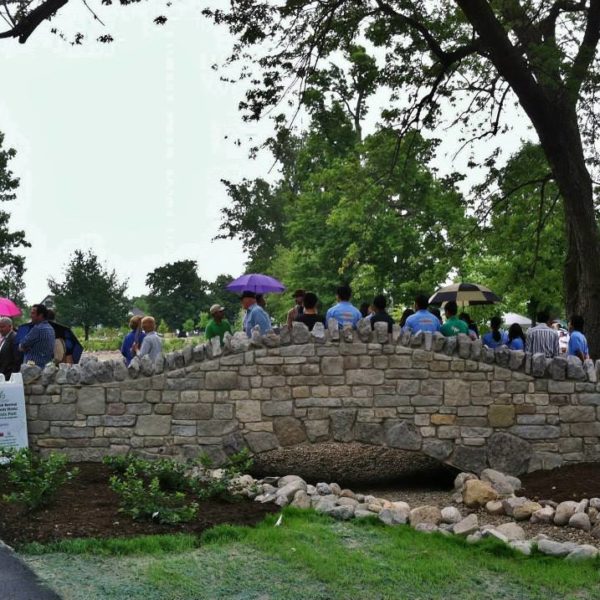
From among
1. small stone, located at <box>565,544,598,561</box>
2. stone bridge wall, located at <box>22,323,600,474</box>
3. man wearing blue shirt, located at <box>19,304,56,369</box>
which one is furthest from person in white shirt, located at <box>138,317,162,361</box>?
small stone, located at <box>565,544,598,561</box>

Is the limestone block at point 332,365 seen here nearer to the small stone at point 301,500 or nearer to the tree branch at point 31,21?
the small stone at point 301,500

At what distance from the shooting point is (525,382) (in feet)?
37.7

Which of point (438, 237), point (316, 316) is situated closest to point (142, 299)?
point (438, 237)

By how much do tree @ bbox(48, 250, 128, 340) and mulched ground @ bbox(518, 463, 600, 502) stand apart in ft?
182

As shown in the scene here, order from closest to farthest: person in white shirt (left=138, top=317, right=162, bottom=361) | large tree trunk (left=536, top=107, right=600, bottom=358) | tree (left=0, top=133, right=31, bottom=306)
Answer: person in white shirt (left=138, top=317, right=162, bottom=361)
large tree trunk (left=536, top=107, right=600, bottom=358)
tree (left=0, top=133, right=31, bottom=306)

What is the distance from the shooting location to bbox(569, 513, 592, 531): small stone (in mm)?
8711

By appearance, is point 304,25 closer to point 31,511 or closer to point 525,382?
point 525,382

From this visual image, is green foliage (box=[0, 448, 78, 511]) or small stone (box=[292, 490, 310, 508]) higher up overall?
green foliage (box=[0, 448, 78, 511])

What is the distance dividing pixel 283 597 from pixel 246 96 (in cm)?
1015

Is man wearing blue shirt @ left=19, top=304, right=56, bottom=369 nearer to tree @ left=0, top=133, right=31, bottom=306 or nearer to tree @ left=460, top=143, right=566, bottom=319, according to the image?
tree @ left=460, top=143, right=566, bottom=319

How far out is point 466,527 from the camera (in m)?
7.98

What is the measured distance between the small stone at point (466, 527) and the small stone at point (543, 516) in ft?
3.98

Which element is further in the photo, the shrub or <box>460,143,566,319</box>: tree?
<box>460,143,566,319</box>: tree

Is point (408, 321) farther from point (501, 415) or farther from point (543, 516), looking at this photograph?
point (543, 516)
